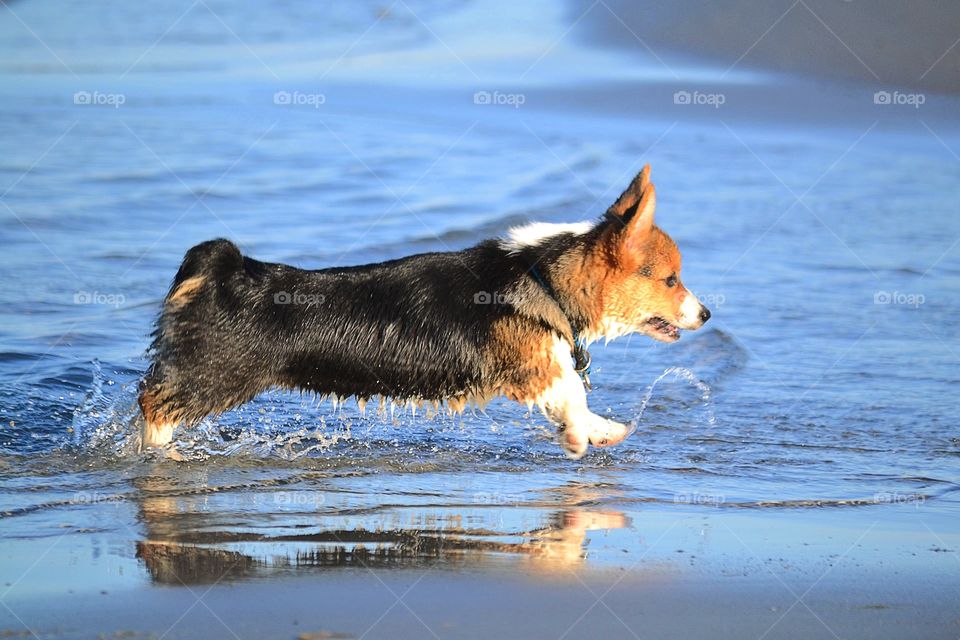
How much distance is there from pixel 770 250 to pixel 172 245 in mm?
4710

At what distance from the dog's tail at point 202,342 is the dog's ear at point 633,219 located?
1.70 m

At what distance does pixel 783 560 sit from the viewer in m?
4.69

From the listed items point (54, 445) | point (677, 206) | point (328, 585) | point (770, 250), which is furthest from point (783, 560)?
point (677, 206)

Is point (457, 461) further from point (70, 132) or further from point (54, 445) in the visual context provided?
point (70, 132)

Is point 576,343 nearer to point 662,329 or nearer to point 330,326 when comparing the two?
point 662,329
